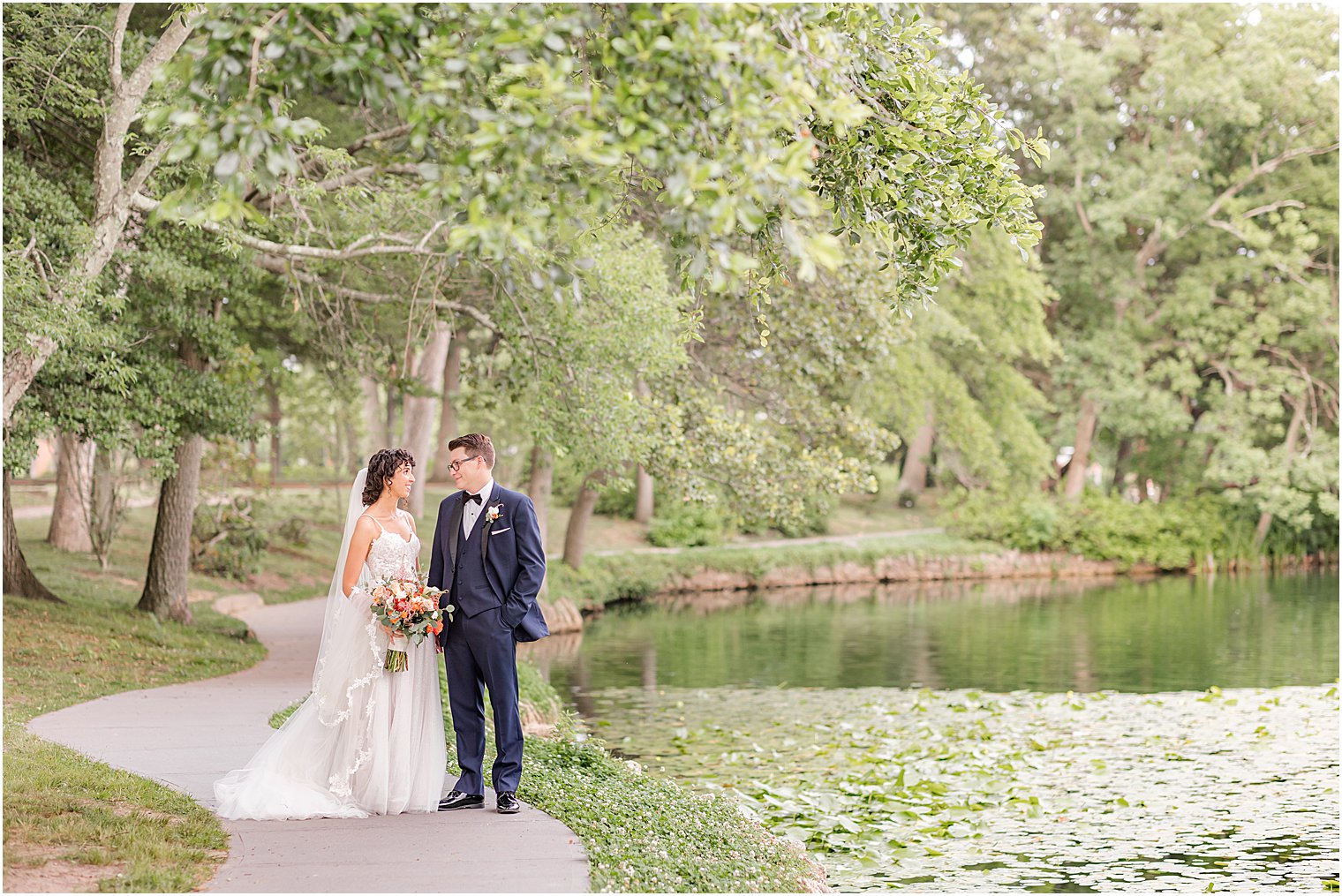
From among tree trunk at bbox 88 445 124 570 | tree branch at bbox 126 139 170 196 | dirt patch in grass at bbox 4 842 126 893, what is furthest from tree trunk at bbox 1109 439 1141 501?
dirt patch in grass at bbox 4 842 126 893

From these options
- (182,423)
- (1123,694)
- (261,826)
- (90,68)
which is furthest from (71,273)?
(1123,694)

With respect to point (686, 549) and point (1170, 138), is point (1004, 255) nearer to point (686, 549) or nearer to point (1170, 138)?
point (686, 549)

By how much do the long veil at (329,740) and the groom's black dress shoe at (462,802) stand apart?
17.4 inches

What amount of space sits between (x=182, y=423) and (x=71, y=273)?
167 inches

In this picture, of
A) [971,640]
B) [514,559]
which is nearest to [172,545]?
[514,559]

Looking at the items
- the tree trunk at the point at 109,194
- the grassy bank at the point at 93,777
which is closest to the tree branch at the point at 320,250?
the tree trunk at the point at 109,194

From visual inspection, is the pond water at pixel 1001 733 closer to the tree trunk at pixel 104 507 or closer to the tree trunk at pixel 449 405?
the tree trunk at pixel 104 507

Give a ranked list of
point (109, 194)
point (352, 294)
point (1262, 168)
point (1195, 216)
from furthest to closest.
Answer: point (1195, 216) < point (1262, 168) < point (352, 294) < point (109, 194)

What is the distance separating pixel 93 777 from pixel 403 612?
2098 mm

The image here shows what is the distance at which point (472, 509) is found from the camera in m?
7.19

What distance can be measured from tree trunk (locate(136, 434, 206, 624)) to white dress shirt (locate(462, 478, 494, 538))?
979 cm

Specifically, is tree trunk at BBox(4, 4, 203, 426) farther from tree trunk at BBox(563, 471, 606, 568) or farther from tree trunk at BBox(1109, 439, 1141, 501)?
tree trunk at BBox(1109, 439, 1141, 501)

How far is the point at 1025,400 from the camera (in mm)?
29719

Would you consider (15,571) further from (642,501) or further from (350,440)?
(350,440)
